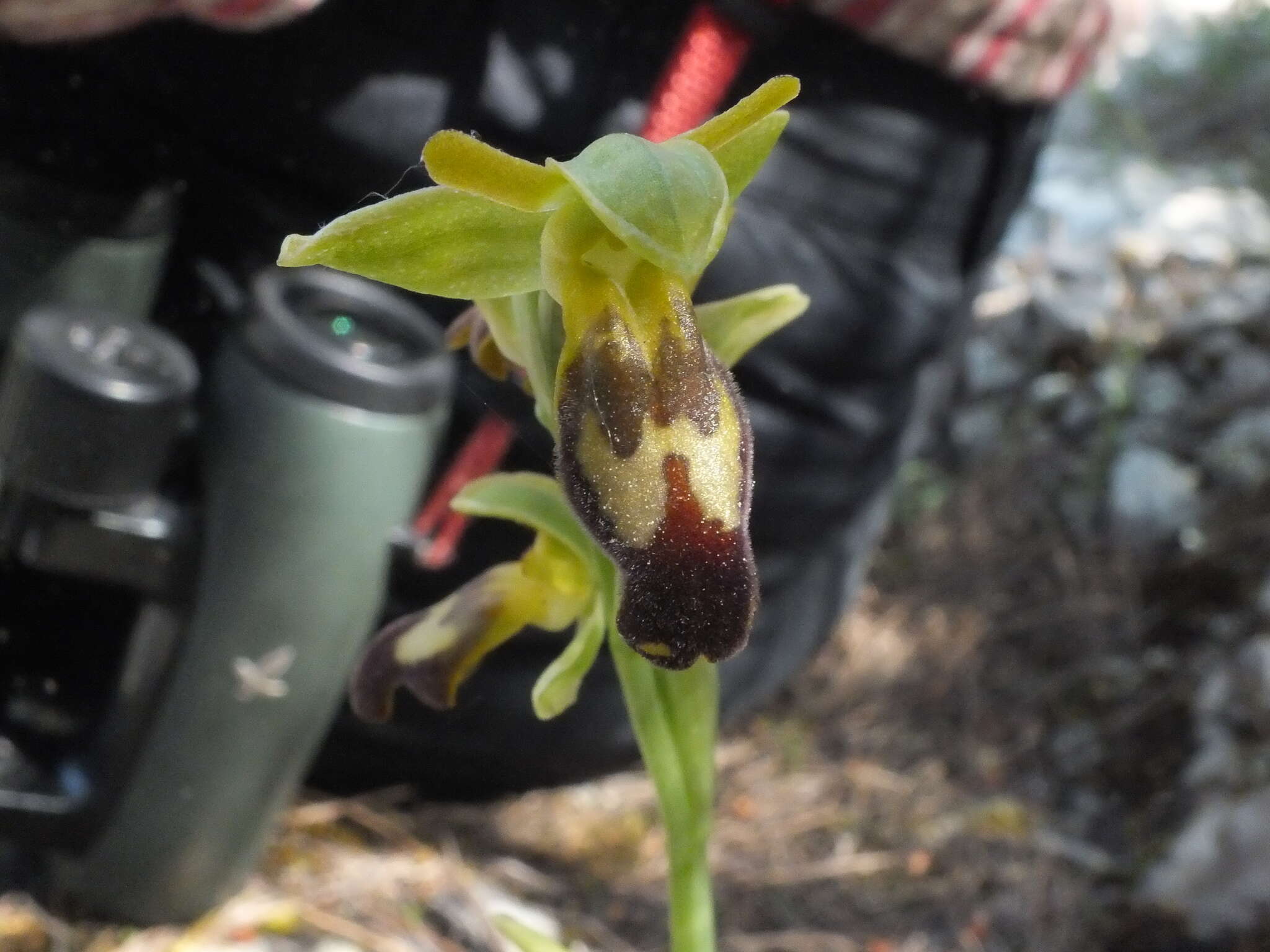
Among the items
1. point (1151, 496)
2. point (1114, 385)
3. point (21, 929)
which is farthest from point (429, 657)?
point (1114, 385)

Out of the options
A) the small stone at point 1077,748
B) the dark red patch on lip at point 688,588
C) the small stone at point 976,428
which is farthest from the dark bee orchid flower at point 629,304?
the small stone at point 976,428

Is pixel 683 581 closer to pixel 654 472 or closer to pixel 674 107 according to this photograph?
pixel 654 472

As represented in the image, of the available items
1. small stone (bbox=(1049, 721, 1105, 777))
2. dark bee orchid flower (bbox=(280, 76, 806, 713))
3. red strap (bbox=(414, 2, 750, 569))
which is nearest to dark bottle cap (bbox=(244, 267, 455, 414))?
red strap (bbox=(414, 2, 750, 569))

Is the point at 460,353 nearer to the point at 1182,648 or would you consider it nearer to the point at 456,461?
the point at 456,461

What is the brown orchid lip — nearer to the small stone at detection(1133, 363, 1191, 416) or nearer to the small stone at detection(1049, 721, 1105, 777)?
the small stone at detection(1049, 721, 1105, 777)

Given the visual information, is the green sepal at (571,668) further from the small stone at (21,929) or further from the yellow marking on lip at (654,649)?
the small stone at (21,929)

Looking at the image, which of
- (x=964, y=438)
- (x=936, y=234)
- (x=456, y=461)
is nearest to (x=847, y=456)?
(x=936, y=234)
